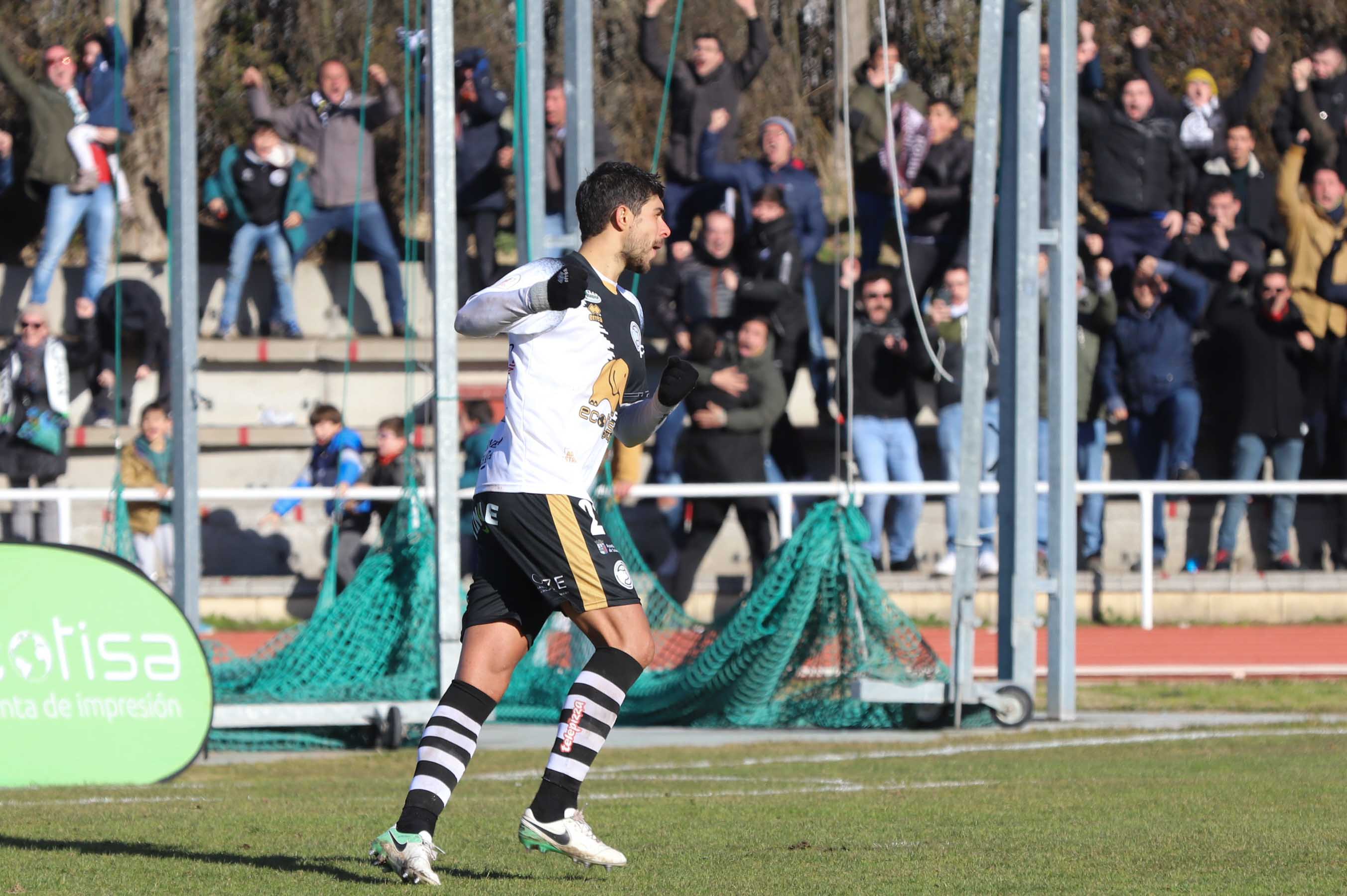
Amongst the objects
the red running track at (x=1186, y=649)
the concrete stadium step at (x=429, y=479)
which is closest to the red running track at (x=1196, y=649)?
the red running track at (x=1186, y=649)

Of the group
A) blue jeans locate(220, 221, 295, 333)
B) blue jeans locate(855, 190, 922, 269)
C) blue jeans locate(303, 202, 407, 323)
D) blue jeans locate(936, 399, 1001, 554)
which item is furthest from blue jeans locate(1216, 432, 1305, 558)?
blue jeans locate(220, 221, 295, 333)

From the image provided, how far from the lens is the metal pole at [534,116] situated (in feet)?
42.8

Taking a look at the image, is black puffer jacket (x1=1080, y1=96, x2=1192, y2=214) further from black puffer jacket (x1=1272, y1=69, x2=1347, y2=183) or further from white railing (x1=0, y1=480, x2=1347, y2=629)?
white railing (x1=0, y1=480, x2=1347, y2=629)

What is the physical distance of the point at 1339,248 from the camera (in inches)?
687

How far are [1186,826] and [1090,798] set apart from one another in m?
0.96

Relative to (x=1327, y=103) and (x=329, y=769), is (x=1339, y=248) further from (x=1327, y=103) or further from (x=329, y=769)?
(x=329, y=769)

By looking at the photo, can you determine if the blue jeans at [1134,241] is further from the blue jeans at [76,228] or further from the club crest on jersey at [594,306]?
the club crest on jersey at [594,306]

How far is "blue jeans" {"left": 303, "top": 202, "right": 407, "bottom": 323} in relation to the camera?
59.7 feet

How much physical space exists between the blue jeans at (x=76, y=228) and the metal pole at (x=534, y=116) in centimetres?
569

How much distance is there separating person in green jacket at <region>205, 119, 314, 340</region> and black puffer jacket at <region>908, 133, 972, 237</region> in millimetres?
5426

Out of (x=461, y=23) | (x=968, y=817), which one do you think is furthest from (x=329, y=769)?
(x=461, y=23)

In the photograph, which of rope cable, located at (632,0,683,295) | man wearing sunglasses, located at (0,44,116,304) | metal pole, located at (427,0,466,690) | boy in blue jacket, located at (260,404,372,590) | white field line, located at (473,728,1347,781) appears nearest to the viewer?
white field line, located at (473,728,1347,781)

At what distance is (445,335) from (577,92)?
2.24 meters

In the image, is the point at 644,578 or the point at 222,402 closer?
the point at 644,578
